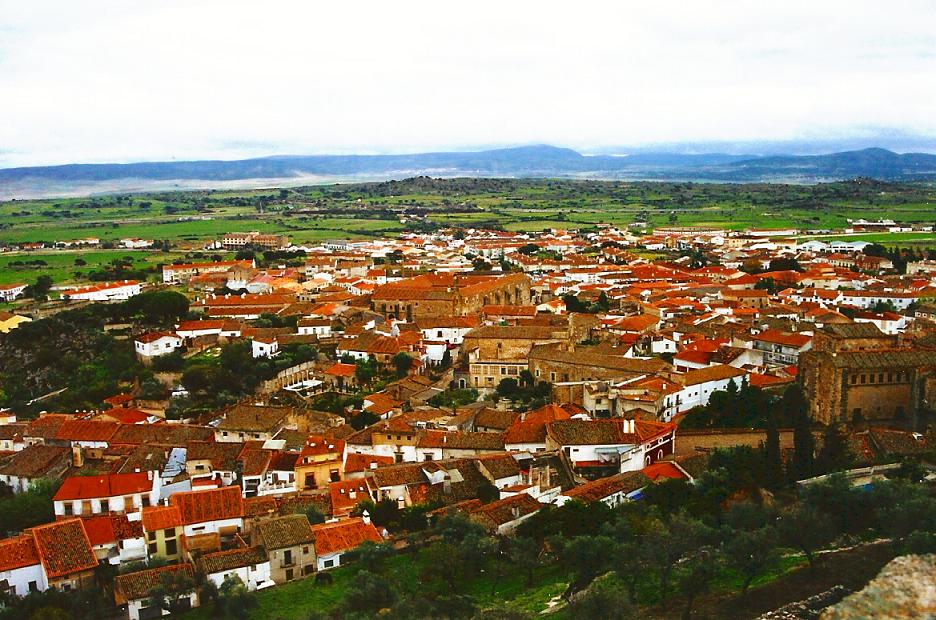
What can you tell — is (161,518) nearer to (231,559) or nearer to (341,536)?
(231,559)

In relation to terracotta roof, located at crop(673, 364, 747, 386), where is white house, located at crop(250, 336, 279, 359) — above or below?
below

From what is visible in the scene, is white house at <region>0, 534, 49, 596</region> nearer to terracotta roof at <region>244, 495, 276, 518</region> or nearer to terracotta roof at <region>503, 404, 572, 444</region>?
terracotta roof at <region>244, 495, 276, 518</region>

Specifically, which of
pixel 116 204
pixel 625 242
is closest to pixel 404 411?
pixel 625 242

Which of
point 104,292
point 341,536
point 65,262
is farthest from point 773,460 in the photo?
point 65,262

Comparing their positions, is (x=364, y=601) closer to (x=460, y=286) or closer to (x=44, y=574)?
(x=44, y=574)

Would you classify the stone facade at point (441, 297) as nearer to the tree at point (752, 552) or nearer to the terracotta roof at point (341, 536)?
the terracotta roof at point (341, 536)

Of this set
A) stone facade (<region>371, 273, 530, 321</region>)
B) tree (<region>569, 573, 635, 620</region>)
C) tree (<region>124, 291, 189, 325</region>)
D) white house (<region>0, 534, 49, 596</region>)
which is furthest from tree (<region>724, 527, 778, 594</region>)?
tree (<region>124, 291, 189, 325</region>)

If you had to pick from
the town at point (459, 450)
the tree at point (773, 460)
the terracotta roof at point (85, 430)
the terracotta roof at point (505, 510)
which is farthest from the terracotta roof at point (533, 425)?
the terracotta roof at point (85, 430)
